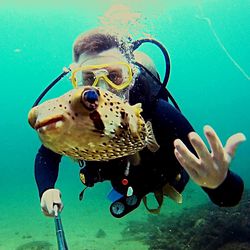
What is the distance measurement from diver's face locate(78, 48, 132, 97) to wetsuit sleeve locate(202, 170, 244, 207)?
812 mm

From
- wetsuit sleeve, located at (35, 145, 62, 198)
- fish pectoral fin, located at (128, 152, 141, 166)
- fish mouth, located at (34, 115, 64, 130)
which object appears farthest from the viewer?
wetsuit sleeve, located at (35, 145, 62, 198)

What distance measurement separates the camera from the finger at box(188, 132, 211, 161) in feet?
5.33

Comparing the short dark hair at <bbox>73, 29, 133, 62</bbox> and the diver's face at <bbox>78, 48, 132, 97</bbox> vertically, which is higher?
the short dark hair at <bbox>73, 29, 133, 62</bbox>

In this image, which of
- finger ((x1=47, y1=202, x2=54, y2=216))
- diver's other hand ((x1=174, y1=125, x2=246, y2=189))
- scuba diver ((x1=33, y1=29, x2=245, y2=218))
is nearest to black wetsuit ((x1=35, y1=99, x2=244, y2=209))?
scuba diver ((x1=33, y1=29, x2=245, y2=218))

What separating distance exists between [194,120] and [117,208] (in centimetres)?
8898

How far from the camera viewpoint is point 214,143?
1623mm

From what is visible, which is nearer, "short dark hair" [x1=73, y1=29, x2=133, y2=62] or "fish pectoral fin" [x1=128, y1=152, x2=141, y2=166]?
"short dark hair" [x1=73, y1=29, x2=133, y2=62]

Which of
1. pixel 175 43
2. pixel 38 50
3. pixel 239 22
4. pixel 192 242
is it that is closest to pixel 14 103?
pixel 38 50

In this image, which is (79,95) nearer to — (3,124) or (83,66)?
(83,66)

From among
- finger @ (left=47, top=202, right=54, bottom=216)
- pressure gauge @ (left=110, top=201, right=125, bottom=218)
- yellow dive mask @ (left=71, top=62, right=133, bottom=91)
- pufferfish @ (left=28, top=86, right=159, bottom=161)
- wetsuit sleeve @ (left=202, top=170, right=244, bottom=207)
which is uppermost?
yellow dive mask @ (left=71, top=62, right=133, bottom=91)

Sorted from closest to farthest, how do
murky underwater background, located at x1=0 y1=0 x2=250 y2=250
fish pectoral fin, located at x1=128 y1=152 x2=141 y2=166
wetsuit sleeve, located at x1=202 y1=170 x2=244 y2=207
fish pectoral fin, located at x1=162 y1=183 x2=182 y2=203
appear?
wetsuit sleeve, located at x1=202 y1=170 x2=244 y2=207 < fish pectoral fin, located at x1=128 y1=152 x2=141 y2=166 < fish pectoral fin, located at x1=162 y1=183 x2=182 y2=203 < murky underwater background, located at x1=0 y1=0 x2=250 y2=250

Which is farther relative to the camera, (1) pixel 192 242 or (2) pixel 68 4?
(2) pixel 68 4

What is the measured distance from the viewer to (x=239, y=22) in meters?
63.6

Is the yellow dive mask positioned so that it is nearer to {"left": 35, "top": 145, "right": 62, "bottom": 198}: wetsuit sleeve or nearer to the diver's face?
the diver's face
